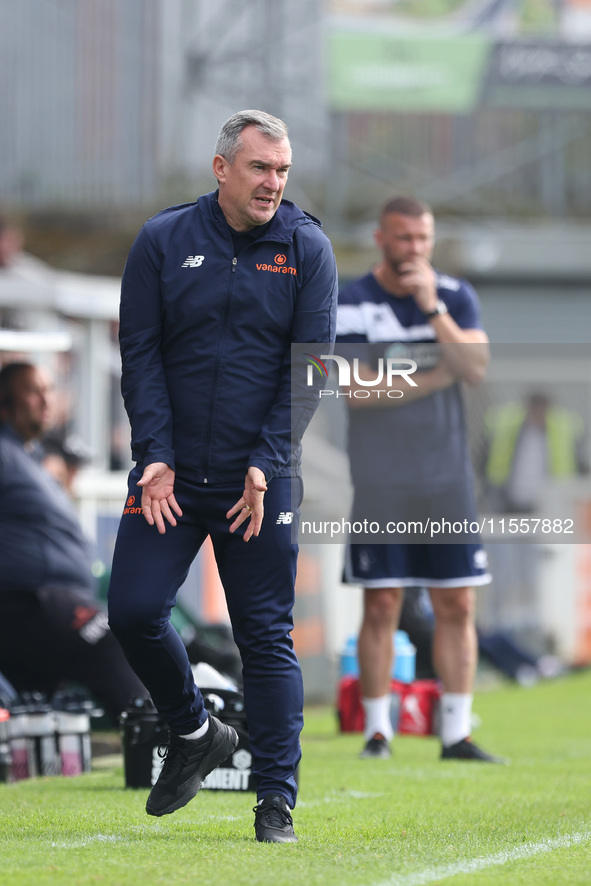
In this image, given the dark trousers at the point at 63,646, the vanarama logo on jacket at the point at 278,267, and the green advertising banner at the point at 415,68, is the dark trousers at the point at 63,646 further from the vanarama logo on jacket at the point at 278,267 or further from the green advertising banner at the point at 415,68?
the green advertising banner at the point at 415,68

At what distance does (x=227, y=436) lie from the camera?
4449mm

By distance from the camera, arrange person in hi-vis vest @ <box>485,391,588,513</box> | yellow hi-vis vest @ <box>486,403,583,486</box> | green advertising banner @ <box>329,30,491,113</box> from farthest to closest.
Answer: green advertising banner @ <box>329,30,491,113</box> → yellow hi-vis vest @ <box>486,403,583,486</box> → person in hi-vis vest @ <box>485,391,588,513</box>

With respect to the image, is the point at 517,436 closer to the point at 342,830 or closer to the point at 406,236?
the point at 406,236

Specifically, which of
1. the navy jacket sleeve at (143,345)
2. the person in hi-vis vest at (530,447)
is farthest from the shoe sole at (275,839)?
the person in hi-vis vest at (530,447)

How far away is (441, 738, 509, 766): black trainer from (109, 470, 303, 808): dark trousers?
2.73 metres

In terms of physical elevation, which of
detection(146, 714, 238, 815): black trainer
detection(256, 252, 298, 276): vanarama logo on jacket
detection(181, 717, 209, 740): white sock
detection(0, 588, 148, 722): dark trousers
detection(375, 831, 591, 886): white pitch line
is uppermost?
detection(256, 252, 298, 276): vanarama logo on jacket

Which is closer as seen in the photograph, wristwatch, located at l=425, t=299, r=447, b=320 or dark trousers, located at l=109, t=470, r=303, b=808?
dark trousers, located at l=109, t=470, r=303, b=808

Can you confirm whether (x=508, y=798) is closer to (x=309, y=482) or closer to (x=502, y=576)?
(x=309, y=482)

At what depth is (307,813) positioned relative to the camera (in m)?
5.19

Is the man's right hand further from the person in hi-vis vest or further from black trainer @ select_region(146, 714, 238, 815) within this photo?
the person in hi-vis vest

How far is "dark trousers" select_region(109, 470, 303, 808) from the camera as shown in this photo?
439 centimetres

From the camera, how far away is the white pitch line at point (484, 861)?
3809 millimetres

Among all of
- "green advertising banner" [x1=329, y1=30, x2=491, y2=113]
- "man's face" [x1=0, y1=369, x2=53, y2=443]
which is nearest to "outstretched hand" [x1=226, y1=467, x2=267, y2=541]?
"man's face" [x1=0, y1=369, x2=53, y2=443]

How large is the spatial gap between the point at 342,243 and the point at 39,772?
610 inches
